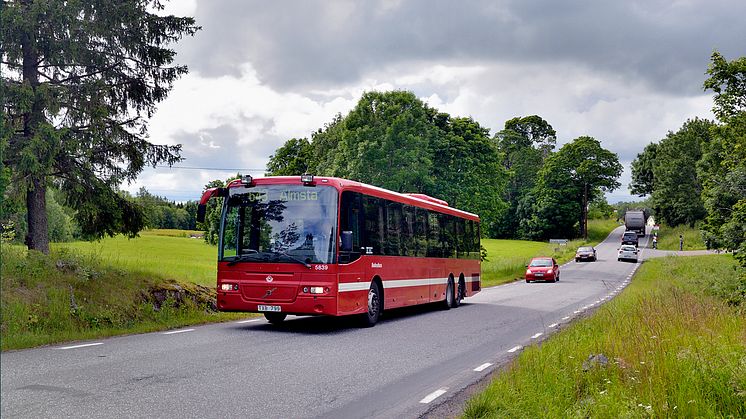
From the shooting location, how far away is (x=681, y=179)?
93000 millimetres

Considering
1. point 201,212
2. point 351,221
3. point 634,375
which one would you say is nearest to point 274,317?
point 351,221

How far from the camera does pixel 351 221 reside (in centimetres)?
1378

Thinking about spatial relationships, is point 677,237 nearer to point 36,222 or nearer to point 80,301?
point 36,222

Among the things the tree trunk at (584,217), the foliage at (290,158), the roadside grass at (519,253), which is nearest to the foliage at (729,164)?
the roadside grass at (519,253)

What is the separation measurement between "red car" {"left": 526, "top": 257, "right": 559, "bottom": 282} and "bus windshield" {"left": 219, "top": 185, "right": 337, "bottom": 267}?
94.7ft

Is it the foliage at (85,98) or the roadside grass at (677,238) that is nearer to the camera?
the foliage at (85,98)

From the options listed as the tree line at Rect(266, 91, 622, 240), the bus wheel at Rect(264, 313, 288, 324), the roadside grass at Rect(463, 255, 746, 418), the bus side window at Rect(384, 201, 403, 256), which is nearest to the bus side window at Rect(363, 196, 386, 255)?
the bus side window at Rect(384, 201, 403, 256)

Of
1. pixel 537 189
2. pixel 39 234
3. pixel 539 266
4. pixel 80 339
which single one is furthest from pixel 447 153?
pixel 537 189

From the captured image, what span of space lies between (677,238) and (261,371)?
87825mm

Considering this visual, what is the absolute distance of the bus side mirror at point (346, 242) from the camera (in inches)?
515

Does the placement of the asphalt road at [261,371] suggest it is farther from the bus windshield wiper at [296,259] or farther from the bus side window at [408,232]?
the bus side window at [408,232]

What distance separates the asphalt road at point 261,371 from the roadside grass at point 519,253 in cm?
2490

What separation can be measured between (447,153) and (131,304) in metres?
37.6

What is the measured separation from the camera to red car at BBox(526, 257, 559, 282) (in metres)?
39.8
